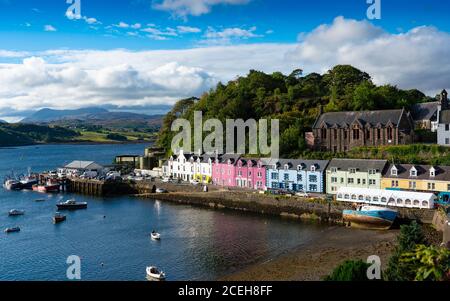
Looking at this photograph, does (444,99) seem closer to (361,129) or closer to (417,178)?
(361,129)

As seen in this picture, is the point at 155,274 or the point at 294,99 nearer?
the point at 155,274

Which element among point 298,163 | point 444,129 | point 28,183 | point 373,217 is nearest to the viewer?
point 373,217

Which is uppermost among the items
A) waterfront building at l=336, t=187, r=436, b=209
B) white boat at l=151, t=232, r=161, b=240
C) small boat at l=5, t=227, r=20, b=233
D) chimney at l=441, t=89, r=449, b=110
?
chimney at l=441, t=89, r=449, b=110

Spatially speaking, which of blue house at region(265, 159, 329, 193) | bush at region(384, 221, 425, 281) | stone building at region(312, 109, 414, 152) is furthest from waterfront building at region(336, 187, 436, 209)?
bush at region(384, 221, 425, 281)

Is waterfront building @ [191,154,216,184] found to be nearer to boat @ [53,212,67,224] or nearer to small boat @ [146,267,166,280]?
boat @ [53,212,67,224]

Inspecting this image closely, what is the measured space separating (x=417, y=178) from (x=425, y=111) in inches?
791

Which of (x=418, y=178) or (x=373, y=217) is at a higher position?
(x=418, y=178)

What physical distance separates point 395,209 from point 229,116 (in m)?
38.8

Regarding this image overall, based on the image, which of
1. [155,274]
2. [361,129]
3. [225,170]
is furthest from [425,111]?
[155,274]

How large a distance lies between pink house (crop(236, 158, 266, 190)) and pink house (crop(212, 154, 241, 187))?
33.4 inches

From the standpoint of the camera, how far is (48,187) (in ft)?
211

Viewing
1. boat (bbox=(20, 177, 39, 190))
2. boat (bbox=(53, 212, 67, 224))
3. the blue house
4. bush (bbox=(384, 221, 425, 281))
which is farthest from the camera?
boat (bbox=(20, 177, 39, 190))

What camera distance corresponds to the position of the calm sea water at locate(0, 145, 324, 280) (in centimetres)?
2883
